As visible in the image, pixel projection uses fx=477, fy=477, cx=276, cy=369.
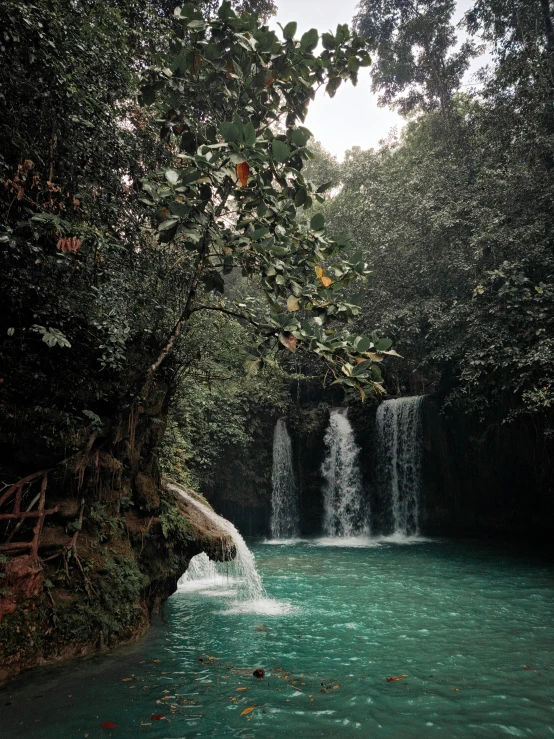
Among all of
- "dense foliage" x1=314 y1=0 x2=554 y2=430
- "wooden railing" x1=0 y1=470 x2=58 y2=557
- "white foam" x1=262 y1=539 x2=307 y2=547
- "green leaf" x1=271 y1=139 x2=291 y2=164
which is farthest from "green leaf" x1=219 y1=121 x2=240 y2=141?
"white foam" x1=262 y1=539 x2=307 y2=547

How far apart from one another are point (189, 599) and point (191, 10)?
28.4ft

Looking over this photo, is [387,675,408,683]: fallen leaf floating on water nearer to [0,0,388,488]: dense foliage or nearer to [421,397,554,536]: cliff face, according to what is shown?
[0,0,388,488]: dense foliage

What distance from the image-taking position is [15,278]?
4.96m

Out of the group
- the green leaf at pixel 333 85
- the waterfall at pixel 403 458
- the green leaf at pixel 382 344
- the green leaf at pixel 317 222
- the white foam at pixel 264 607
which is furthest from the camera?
the waterfall at pixel 403 458

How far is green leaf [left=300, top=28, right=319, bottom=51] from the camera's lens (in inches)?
155

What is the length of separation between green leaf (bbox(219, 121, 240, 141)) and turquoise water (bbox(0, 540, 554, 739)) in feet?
14.8

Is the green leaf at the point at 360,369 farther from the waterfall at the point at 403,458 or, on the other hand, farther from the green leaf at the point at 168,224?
the waterfall at the point at 403,458

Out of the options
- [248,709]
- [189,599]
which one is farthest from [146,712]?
[189,599]

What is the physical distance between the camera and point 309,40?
4.00 metres

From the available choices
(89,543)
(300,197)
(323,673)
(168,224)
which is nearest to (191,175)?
(168,224)

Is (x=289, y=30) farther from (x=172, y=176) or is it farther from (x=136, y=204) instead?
(x=136, y=204)

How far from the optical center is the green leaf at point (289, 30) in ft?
12.7

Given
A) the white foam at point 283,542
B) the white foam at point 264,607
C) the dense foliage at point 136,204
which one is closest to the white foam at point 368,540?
the white foam at point 283,542

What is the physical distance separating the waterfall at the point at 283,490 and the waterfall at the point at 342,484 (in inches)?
54.9
